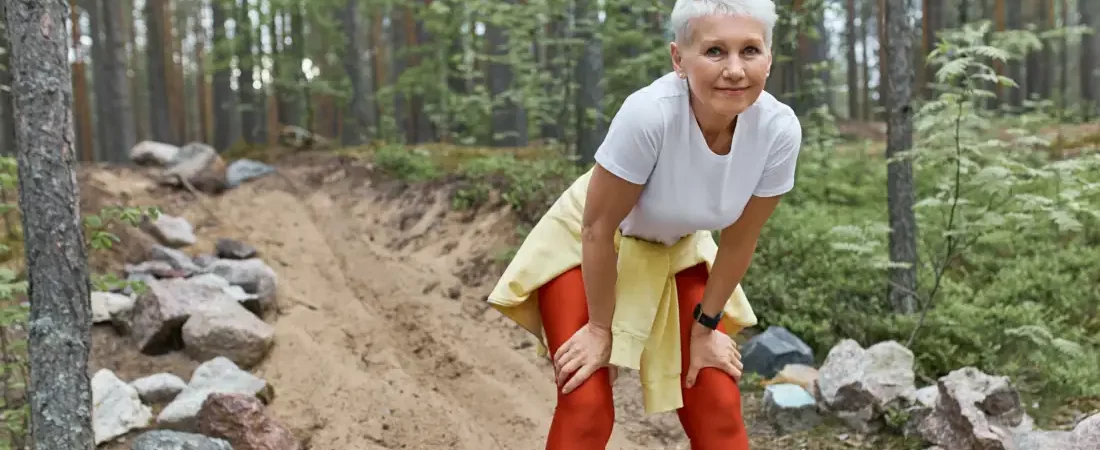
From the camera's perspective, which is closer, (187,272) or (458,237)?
(187,272)

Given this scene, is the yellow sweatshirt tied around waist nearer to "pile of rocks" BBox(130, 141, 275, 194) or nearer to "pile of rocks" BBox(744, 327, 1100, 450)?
"pile of rocks" BBox(744, 327, 1100, 450)

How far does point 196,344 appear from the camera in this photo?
16.1 feet

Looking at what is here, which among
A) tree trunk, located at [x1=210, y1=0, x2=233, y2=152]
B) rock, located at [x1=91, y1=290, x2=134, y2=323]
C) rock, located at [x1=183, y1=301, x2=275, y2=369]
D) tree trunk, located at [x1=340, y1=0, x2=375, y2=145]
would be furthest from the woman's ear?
tree trunk, located at [x1=210, y1=0, x2=233, y2=152]

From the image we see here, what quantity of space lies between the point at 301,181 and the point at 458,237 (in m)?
3.66

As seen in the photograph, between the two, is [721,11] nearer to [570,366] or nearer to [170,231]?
[570,366]

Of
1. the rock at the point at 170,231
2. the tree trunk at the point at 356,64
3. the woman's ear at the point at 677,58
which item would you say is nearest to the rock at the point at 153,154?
the rock at the point at 170,231

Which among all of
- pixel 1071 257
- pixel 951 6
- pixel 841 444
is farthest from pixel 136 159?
pixel 951 6

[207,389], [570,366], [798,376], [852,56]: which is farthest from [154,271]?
[852,56]

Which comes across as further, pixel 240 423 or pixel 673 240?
pixel 240 423

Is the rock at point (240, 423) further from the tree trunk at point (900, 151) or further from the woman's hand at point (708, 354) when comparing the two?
the tree trunk at point (900, 151)

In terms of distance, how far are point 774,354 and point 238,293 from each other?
149 inches

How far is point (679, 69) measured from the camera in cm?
213

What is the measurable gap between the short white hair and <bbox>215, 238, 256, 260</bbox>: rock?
236 inches

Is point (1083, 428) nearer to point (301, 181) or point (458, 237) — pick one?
point (458, 237)
